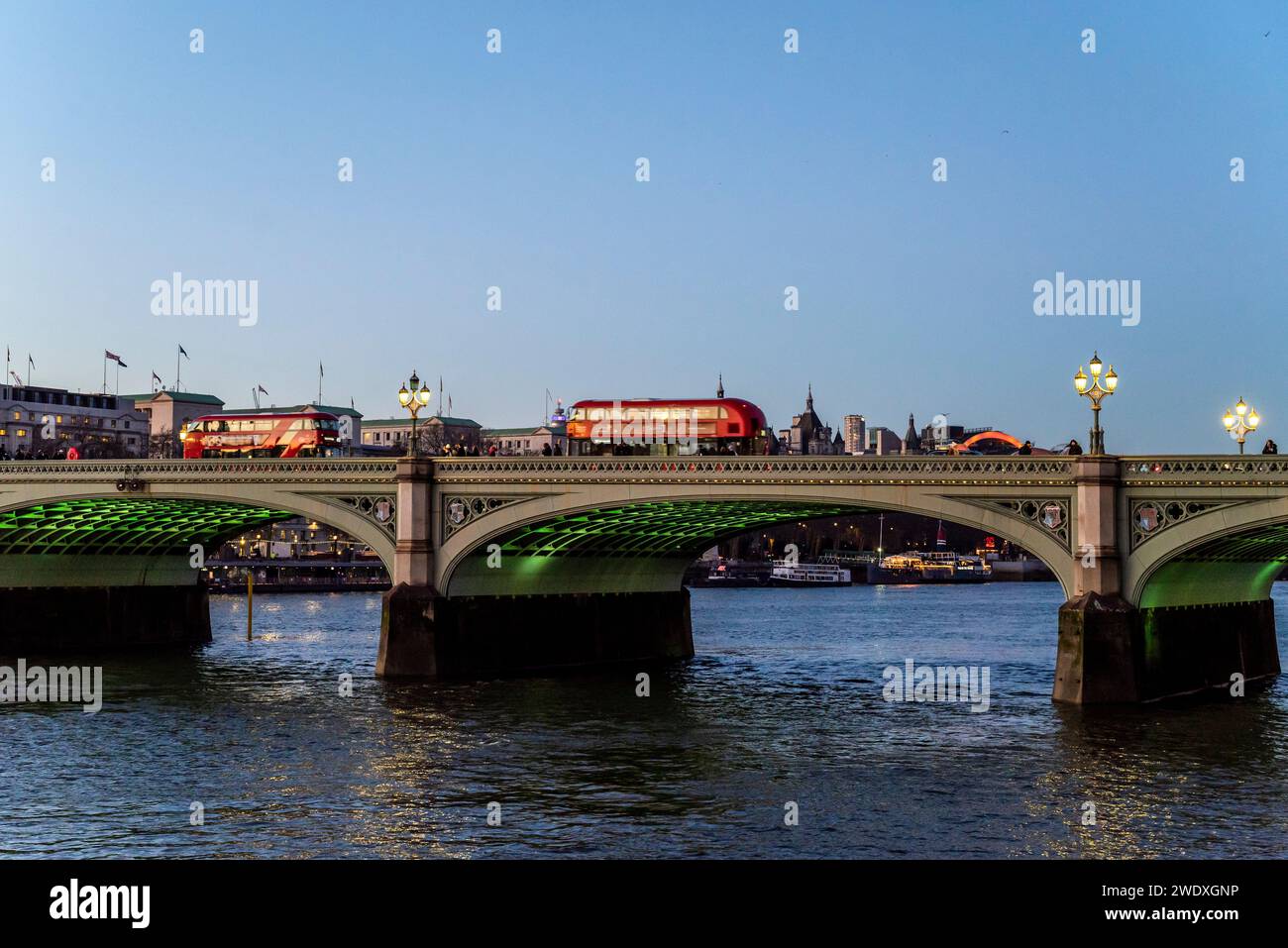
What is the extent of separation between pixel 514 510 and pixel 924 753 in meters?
20.6

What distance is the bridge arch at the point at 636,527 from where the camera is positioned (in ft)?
177

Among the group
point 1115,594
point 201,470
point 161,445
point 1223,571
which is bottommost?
point 1115,594

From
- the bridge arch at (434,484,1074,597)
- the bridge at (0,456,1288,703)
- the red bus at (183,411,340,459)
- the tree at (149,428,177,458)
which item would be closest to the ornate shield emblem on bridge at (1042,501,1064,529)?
the bridge at (0,456,1288,703)

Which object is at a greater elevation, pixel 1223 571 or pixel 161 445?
pixel 161 445

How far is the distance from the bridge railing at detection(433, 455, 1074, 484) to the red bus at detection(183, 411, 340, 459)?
61.9 ft

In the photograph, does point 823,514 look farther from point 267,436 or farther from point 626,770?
point 267,436

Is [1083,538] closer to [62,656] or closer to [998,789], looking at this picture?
[998,789]

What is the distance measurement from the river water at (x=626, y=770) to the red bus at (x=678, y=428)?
32.2 ft

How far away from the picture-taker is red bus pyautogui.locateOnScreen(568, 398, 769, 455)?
220ft

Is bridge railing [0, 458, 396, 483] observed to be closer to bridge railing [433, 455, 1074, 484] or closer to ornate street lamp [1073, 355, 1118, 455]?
bridge railing [433, 455, 1074, 484]

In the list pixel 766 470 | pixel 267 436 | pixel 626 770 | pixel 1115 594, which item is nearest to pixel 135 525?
pixel 267 436

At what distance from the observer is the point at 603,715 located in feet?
179

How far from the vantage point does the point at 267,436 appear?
80.2 metres

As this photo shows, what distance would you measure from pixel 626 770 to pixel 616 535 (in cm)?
2692
